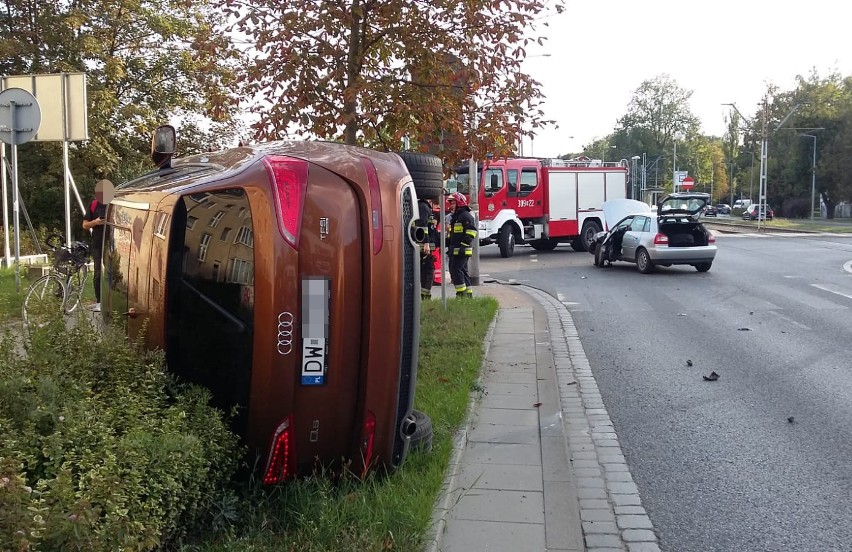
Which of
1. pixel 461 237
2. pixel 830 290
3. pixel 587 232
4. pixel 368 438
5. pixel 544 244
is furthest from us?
pixel 544 244

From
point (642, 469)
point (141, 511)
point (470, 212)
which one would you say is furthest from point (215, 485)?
point (470, 212)

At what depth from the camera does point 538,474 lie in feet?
16.7

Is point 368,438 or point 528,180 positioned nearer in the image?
point 368,438

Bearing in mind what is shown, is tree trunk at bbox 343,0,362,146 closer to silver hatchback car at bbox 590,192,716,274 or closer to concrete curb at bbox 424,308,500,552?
concrete curb at bbox 424,308,500,552

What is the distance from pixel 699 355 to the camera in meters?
9.54

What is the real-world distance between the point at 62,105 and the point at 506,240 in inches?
607

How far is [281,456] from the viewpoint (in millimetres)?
3793

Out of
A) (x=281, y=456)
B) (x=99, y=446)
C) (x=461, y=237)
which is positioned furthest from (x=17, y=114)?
(x=99, y=446)

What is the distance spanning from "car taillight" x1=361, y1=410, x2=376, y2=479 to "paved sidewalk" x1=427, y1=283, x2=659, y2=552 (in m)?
0.46

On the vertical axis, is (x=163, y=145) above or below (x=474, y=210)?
above

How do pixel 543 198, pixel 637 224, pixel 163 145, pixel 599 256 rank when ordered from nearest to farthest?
1. pixel 163 145
2. pixel 637 224
3. pixel 599 256
4. pixel 543 198

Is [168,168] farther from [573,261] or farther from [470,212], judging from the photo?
[573,261]

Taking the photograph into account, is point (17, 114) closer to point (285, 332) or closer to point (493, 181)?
point (285, 332)

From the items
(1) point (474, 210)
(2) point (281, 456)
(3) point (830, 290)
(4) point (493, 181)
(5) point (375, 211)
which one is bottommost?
(3) point (830, 290)
